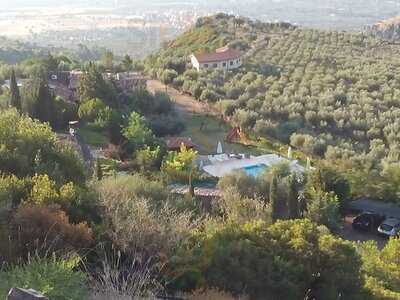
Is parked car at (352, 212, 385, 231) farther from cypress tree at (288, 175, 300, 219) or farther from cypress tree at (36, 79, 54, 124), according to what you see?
cypress tree at (36, 79, 54, 124)

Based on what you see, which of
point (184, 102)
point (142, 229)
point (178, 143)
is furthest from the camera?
point (184, 102)

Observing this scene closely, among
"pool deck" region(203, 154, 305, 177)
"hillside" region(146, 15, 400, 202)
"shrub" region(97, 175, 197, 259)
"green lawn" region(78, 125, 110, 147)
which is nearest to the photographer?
"shrub" region(97, 175, 197, 259)

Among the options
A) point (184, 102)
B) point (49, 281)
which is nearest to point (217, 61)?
point (184, 102)

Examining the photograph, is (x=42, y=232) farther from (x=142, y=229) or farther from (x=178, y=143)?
(x=178, y=143)

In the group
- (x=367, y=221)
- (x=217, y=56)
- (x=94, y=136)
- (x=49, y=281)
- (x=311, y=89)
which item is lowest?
(x=367, y=221)

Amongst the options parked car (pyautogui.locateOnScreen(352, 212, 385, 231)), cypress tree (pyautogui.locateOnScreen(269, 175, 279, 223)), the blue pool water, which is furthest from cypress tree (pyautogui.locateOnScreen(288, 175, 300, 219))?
the blue pool water

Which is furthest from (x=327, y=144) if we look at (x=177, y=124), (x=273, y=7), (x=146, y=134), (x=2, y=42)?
(x=273, y=7)

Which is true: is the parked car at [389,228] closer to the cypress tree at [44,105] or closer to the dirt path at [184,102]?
the cypress tree at [44,105]
